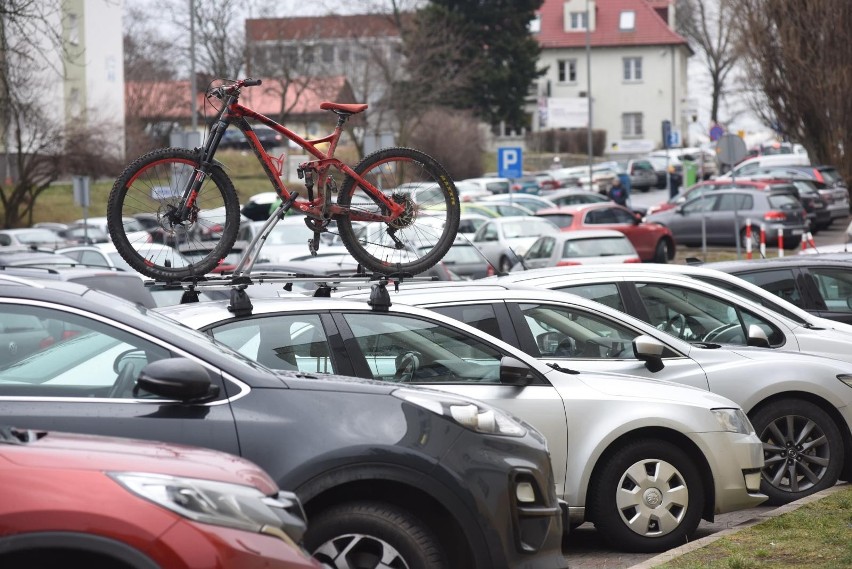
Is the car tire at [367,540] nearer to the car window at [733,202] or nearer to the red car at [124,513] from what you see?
the red car at [124,513]

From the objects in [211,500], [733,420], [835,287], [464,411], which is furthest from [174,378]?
[835,287]

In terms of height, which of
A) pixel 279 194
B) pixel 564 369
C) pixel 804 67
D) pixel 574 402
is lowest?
pixel 574 402

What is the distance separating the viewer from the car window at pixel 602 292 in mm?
10430

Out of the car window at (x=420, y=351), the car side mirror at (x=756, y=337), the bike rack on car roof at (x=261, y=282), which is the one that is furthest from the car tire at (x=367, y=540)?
the car side mirror at (x=756, y=337)

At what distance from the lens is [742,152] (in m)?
32.1

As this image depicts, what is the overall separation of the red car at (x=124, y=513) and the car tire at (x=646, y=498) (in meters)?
Result: 4.01

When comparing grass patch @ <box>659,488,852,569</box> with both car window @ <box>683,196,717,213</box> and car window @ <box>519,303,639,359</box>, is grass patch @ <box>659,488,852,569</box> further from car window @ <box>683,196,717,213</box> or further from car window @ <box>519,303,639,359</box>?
car window @ <box>683,196,717,213</box>

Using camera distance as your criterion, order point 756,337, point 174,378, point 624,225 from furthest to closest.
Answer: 1. point 624,225
2. point 756,337
3. point 174,378

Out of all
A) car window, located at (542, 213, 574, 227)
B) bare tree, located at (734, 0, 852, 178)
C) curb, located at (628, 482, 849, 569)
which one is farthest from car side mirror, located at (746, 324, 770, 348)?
bare tree, located at (734, 0, 852, 178)

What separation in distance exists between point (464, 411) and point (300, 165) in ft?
8.86

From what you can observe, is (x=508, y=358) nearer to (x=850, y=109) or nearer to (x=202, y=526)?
(x=202, y=526)

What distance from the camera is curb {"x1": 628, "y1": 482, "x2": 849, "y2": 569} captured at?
23.5 feet

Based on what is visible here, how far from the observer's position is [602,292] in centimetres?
1047

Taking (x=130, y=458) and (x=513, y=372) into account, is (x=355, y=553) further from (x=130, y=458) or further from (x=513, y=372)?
(x=513, y=372)
